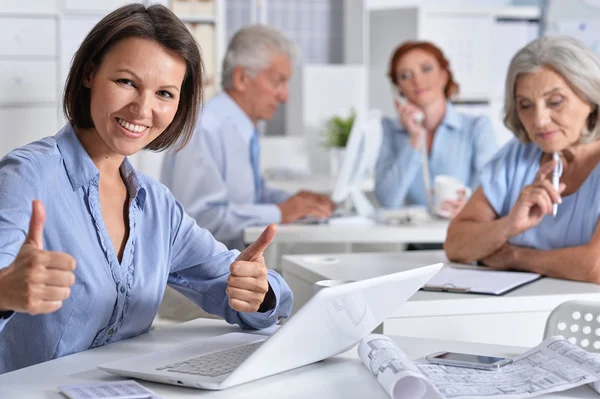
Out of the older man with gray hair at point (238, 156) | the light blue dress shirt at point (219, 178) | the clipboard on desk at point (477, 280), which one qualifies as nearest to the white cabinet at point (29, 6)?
the older man with gray hair at point (238, 156)

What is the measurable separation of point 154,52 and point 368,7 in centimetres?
443

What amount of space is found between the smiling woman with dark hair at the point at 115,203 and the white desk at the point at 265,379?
0.08 metres

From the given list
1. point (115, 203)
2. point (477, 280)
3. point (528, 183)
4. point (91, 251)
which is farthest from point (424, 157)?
point (91, 251)

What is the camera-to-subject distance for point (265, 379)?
4.40 feet

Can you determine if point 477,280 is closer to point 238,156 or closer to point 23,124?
point 238,156

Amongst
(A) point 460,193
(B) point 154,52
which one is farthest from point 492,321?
(A) point 460,193

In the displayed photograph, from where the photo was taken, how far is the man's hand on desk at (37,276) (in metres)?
1.16

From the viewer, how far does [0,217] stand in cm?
137

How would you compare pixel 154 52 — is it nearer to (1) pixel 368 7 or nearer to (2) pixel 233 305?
(2) pixel 233 305

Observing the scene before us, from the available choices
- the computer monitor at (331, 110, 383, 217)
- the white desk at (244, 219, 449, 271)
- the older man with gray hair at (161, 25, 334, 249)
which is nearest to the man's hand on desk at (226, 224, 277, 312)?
the white desk at (244, 219, 449, 271)

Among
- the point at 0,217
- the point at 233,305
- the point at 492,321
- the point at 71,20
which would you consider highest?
the point at 71,20

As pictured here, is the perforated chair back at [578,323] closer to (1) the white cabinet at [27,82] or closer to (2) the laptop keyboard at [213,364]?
(2) the laptop keyboard at [213,364]

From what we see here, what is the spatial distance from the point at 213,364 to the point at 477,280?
1.04 m

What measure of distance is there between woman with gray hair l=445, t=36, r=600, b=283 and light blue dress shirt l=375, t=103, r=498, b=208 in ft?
4.54
